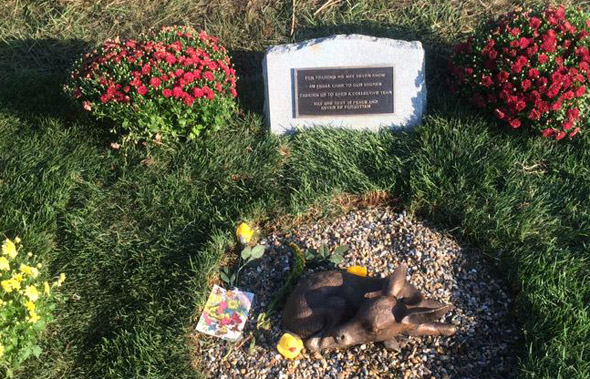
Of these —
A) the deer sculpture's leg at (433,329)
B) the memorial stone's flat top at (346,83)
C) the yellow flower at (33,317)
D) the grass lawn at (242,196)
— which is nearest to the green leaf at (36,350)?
the grass lawn at (242,196)

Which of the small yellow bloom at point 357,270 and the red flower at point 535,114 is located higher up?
the red flower at point 535,114

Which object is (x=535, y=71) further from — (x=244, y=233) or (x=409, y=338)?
(x=244, y=233)

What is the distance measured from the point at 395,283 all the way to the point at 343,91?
82.1 inches

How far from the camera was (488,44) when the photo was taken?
16.6 ft

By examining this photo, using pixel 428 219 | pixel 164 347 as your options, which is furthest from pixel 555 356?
pixel 164 347

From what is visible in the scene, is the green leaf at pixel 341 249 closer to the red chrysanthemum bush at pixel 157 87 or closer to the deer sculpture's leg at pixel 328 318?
the deer sculpture's leg at pixel 328 318

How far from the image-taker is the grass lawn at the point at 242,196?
402cm

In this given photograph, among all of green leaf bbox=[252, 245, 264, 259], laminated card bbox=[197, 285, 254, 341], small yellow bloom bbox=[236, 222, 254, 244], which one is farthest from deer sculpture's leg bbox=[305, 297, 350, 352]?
small yellow bloom bbox=[236, 222, 254, 244]

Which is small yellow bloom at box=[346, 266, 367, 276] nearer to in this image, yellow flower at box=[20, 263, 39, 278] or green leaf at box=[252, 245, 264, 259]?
green leaf at box=[252, 245, 264, 259]

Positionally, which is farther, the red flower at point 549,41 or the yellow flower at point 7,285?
the red flower at point 549,41

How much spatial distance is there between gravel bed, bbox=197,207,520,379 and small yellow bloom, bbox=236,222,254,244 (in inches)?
6.8

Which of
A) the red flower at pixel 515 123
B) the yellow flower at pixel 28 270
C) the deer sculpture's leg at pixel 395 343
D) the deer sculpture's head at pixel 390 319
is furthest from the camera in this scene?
the red flower at pixel 515 123

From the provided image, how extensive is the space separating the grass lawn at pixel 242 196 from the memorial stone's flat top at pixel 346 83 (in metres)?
0.17

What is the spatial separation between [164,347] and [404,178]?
2160 mm
